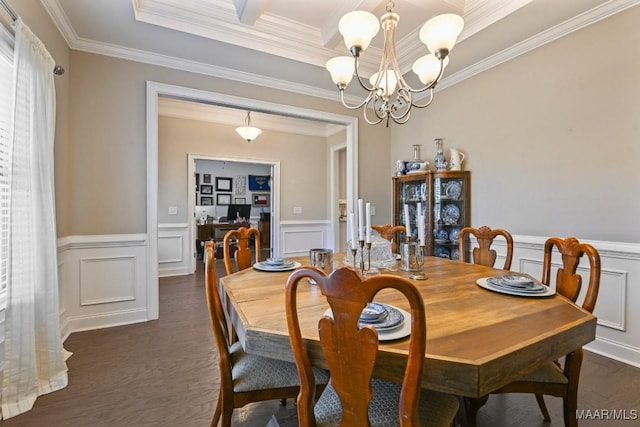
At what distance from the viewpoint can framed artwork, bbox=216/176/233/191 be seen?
30.1 feet

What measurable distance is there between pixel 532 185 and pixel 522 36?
1323 millimetres

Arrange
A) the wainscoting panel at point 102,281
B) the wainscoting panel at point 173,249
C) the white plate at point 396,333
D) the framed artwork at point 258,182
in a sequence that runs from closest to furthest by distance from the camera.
A: the white plate at point 396,333 < the wainscoting panel at point 102,281 < the wainscoting panel at point 173,249 < the framed artwork at point 258,182

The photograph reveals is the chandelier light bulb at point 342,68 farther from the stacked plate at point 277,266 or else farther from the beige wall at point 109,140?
the beige wall at point 109,140

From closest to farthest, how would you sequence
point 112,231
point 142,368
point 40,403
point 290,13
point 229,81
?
1. point 40,403
2. point 142,368
3. point 290,13
4. point 112,231
5. point 229,81

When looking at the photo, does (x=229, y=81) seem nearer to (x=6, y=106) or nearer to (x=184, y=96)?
(x=184, y=96)

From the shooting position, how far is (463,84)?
3.36 meters

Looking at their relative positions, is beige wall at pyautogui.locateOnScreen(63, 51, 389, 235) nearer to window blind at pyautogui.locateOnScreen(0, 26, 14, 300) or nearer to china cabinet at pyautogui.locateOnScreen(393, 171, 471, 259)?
window blind at pyautogui.locateOnScreen(0, 26, 14, 300)

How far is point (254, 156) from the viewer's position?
5.54m

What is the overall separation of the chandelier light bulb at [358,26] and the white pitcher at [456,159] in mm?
2029

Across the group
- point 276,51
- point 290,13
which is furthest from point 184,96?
point 290,13

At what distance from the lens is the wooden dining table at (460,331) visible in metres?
0.78

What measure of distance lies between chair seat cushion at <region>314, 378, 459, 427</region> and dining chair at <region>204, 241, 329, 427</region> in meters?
0.22

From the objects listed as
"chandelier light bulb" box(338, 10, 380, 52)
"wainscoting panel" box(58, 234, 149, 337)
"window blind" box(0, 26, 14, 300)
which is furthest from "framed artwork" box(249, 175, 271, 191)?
"chandelier light bulb" box(338, 10, 380, 52)

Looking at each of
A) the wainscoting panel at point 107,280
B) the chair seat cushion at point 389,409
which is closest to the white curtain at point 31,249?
the wainscoting panel at point 107,280
